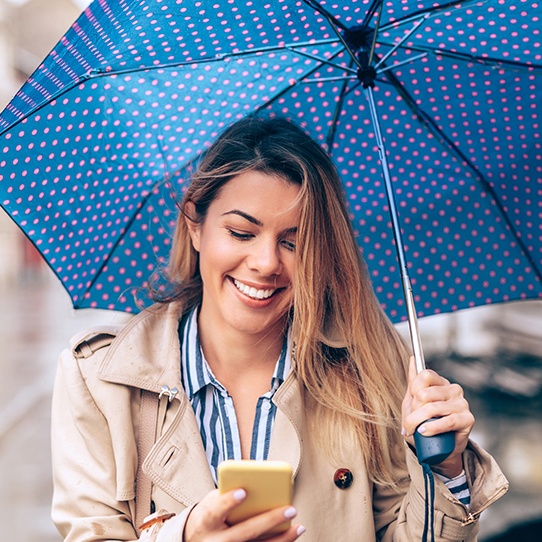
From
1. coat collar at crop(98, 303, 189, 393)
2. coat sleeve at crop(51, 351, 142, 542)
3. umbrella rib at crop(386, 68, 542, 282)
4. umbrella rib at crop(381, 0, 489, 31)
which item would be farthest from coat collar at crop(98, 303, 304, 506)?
umbrella rib at crop(381, 0, 489, 31)

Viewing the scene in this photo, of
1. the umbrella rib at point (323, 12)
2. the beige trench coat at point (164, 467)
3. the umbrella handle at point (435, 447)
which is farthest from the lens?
the umbrella rib at point (323, 12)

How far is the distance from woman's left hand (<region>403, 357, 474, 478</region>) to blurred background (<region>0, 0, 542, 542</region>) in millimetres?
1950

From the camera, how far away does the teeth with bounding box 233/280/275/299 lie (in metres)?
2.48

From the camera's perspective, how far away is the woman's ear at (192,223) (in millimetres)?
2766

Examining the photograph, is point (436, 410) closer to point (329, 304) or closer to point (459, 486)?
point (459, 486)

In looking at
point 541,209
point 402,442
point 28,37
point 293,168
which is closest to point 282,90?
point 293,168

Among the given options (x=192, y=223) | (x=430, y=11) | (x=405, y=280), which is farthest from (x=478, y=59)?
(x=192, y=223)

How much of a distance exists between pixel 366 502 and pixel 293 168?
3.56ft

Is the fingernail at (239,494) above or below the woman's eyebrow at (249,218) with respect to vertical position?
below

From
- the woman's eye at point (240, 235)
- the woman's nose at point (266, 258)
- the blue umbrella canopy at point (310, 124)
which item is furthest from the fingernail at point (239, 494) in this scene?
the blue umbrella canopy at point (310, 124)

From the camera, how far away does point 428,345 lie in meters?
12.1

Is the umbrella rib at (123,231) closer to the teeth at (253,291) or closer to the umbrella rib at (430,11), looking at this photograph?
the teeth at (253,291)

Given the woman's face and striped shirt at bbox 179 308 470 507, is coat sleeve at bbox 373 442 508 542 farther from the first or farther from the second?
the woman's face

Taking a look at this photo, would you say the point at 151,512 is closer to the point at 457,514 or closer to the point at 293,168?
the point at 457,514
